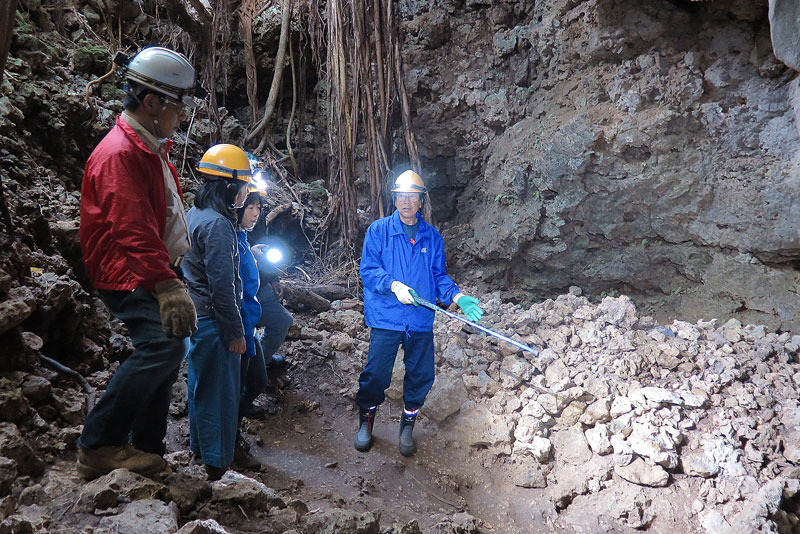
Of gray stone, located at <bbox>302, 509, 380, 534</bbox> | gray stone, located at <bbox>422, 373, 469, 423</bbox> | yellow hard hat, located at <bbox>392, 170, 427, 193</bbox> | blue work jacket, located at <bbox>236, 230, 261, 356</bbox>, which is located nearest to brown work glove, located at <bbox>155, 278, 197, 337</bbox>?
gray stone, located at <bbox>302, 509, 380, 534</bbox>

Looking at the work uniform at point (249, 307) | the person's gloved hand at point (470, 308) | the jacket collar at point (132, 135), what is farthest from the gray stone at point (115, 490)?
the person's gloved hand at point (470, 308)

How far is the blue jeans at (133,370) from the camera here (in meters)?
1.61

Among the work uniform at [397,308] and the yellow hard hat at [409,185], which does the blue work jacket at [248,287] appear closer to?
the work uniform at [397,308]

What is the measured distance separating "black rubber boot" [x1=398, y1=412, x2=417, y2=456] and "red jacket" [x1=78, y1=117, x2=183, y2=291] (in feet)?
6.55

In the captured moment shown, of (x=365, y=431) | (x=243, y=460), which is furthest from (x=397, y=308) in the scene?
(x=243, y=460)

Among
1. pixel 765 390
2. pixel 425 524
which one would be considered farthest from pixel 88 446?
pixel 765 390

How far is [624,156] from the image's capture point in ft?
13.7

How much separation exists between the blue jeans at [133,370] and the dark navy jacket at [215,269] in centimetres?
42

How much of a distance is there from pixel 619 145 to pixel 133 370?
4103 millimetres

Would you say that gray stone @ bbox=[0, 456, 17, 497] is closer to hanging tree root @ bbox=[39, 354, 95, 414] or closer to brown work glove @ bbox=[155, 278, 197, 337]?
brown work glove @ bbox=[155, 278, 197, 337]

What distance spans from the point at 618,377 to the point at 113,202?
10.3 ft

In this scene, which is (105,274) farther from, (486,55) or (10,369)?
(486,55)

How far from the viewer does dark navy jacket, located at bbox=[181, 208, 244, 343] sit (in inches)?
83.7

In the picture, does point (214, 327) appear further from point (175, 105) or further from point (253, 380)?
point (175, 105)
